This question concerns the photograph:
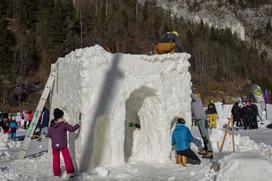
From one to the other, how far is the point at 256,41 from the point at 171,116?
127734mm

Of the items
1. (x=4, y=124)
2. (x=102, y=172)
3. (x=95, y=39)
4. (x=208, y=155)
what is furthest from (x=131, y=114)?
(x=95, y=39)

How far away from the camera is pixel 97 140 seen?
10055 millimetres

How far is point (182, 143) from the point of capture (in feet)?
33.8

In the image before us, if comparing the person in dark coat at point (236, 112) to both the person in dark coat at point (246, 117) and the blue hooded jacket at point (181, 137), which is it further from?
the blue hooded jacket at point (181, 137)

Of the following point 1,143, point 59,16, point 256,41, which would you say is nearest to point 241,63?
point 256,41

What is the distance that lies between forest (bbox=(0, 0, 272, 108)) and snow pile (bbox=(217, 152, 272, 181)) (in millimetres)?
27156

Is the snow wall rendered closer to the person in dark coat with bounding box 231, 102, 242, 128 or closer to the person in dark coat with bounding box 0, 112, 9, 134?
the person in dark coat with bounding box 0, 112, 9, 134

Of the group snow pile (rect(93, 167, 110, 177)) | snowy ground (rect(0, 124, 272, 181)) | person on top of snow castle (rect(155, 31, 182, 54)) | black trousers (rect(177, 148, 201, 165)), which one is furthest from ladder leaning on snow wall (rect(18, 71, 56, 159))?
black trousers (rect(177, 148, 201, 165))

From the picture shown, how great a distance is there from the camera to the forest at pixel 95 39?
5278 cm

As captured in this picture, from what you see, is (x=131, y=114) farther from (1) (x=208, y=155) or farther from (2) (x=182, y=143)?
(1) (x=208, y=155)

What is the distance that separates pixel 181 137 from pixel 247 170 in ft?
10.7

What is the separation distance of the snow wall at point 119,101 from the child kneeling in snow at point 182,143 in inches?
12.4

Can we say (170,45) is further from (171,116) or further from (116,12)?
(116,12)

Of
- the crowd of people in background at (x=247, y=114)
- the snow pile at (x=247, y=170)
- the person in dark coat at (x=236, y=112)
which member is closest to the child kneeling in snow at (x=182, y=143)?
the snow pile at (x=247, y=170)
